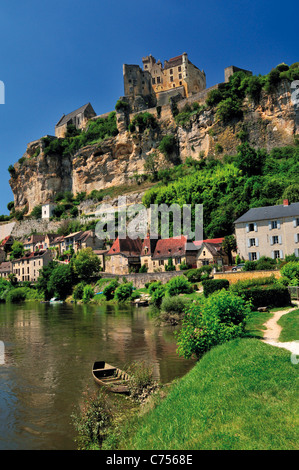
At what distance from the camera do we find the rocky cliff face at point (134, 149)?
5309 cm

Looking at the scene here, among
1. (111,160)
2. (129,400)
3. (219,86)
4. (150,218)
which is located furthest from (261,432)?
(111,160)

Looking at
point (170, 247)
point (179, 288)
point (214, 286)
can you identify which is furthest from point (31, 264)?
point (214, 286)

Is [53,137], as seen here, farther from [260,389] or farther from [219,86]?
[260,389]

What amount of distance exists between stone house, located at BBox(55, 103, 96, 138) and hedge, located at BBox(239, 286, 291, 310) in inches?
3136

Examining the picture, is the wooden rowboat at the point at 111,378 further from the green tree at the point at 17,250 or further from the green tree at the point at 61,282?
the green tree at the point at 17,250

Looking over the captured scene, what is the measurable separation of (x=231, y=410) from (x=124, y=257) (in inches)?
1801

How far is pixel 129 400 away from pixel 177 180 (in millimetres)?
50274

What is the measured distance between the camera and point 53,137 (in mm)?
90000

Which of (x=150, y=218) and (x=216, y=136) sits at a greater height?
(x=216, y=136)

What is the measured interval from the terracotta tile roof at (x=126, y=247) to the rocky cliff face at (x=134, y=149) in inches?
778

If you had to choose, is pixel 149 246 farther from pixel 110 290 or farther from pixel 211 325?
pixel 211 325

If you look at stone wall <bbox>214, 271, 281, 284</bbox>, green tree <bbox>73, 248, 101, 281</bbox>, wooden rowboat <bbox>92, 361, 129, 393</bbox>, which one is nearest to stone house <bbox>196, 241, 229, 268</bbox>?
stone wall <bbox>214, 271, 281, 284</bbox>

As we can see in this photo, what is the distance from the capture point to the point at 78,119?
3681 inches

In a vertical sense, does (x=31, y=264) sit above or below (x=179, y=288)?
above
